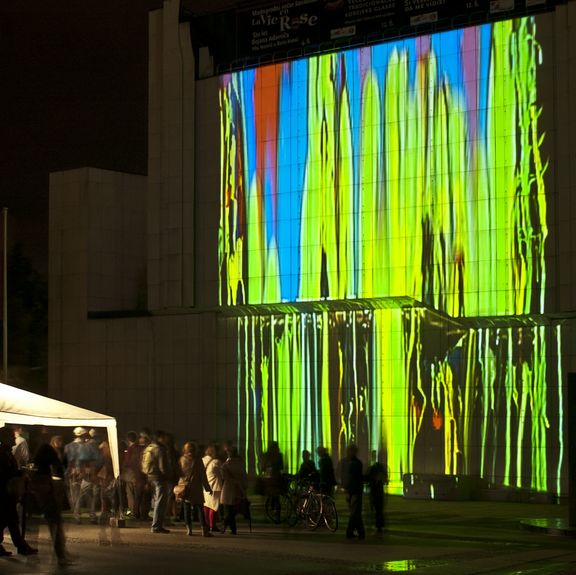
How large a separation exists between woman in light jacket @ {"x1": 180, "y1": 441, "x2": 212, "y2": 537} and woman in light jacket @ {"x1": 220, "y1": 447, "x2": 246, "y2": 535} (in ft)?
1.25

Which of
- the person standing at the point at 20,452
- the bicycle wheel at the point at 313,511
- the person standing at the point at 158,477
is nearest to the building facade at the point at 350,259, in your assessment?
the bicycle wheel at the point at 313,511

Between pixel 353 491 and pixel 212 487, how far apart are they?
2903 mm

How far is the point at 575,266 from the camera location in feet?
126

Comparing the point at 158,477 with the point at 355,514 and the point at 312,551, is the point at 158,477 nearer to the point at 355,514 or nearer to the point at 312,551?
the point at 355,514

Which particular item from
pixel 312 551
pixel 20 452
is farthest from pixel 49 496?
pixel 20 452

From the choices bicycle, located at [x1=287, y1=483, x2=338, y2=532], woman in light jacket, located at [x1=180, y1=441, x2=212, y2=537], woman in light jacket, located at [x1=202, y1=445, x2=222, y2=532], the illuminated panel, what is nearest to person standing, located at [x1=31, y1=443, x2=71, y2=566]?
woman in light jacket, located at [x1=180, y1=441, x2=212, y2=537]

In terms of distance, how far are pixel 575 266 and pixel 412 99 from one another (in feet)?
25.9

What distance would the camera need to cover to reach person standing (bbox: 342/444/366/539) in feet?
79.4

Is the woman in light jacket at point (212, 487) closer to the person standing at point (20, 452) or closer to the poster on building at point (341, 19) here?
the person standing at point (20, 452)

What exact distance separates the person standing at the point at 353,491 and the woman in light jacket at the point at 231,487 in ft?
7.56

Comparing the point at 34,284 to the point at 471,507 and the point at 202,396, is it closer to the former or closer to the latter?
the point at 202,396

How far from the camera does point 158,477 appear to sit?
1003 inches

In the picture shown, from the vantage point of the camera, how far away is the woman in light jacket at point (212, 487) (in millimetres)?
25203

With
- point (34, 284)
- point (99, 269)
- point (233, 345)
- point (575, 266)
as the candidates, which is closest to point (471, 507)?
point (575, 266)
